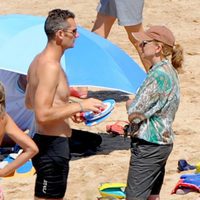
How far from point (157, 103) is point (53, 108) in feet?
2.28

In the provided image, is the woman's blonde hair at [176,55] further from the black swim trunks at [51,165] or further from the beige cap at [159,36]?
the black swim trunks at [51,165]

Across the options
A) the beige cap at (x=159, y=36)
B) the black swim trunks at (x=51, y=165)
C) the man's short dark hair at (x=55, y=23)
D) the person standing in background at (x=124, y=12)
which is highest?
the man's short dark hair at (x=55, y=23)

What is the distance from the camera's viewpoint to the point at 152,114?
5863 mm

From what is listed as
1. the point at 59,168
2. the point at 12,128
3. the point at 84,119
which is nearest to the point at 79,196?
the point at 84,119

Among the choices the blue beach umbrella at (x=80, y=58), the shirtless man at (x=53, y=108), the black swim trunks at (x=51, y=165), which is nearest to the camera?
the shirtless man at (x=53, y=108)

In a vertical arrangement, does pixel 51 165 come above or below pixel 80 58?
above

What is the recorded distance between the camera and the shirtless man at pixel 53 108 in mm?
5707

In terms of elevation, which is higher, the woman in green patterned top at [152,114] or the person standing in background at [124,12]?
the woman in green patterned top at [152,114]

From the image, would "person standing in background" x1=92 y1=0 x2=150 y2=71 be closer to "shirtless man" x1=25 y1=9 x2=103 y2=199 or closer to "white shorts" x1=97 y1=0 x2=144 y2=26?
"white shorts" x1=97 y1=0 x2=144 y2=26

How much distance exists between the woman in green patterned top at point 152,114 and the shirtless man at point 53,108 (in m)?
0.31

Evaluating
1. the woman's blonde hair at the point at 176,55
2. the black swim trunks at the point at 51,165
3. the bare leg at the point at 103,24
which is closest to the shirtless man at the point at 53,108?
the black swim trunks at the point at 51,165

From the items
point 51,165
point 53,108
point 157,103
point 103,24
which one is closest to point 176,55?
point 157,103

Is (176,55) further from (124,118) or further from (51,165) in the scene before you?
(124,118)

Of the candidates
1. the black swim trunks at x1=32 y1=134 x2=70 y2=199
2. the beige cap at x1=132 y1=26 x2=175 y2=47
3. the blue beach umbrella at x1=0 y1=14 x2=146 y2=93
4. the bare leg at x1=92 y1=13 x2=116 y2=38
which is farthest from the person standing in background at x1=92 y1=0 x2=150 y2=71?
the black swim trunks at x1=32 y1=134 x2=70 y2=199
